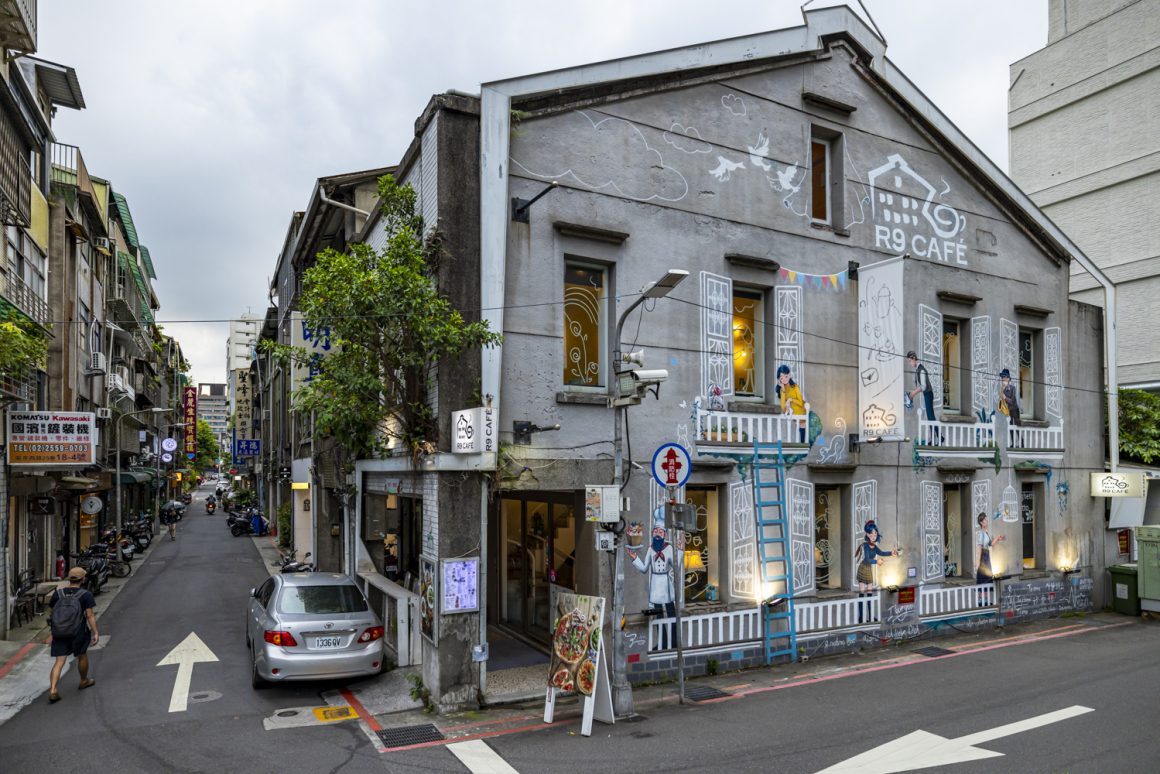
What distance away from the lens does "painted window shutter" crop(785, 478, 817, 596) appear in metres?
12.9

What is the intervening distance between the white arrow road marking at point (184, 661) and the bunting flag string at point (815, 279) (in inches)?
438

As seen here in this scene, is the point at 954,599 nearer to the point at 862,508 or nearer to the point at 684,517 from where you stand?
the point at 862,508

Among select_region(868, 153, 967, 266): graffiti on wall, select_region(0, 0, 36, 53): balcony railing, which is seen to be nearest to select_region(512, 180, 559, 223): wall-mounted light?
select_region(868, 153, 967, 266): graffiti on wall

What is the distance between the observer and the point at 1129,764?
26.6ft

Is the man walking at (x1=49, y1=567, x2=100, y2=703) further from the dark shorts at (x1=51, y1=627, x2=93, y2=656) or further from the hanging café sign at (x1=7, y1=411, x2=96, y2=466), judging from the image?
the hanging café sign at (x1=7, y1=411, x2=96, y2=466)

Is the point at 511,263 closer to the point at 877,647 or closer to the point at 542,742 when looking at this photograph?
the point at 542,742

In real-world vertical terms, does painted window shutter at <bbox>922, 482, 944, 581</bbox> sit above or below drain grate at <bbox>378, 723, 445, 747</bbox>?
above

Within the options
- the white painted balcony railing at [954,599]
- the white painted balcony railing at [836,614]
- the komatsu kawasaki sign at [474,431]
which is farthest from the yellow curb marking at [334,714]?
the white painted balcony railing at [954,599]

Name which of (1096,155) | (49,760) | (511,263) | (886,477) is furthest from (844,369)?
(1096,155)

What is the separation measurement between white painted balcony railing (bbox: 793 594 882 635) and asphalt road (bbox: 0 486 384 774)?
725cm

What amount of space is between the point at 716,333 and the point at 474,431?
4.71 meters

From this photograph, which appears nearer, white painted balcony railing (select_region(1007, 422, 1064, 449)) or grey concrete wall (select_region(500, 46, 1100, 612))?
grey concrete wall (select_region(500, 46, 1100, 612))

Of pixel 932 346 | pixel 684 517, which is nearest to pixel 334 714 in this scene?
pixel 684 517

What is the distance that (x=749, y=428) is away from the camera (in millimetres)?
12664
